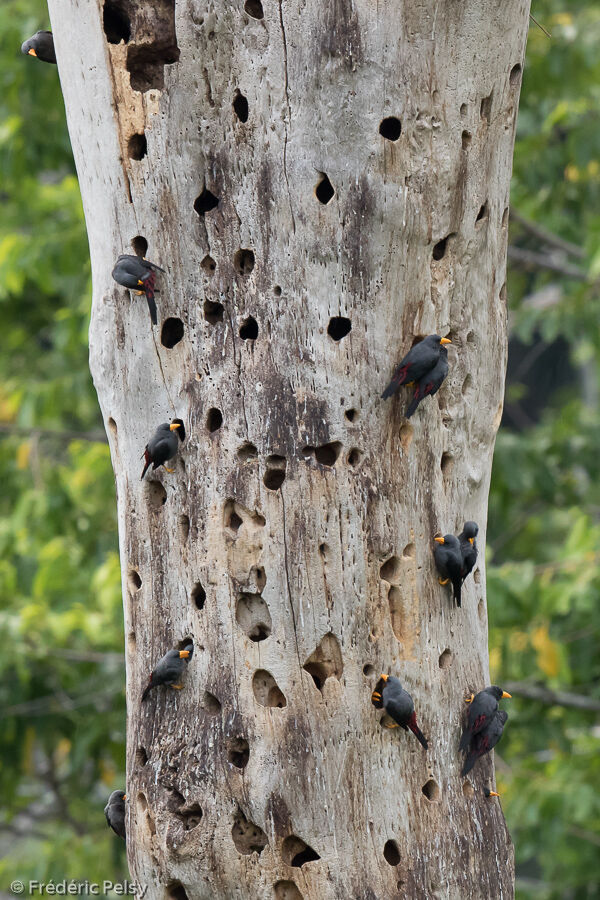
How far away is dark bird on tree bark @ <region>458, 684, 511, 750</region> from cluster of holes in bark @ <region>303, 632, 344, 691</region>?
46 cm

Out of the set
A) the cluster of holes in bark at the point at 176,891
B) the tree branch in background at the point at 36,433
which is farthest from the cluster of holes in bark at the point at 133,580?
the tree branch in background at the point at 36,433

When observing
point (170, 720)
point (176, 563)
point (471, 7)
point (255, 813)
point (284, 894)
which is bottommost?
point (284, 894)

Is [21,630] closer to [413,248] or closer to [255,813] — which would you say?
[255,813]

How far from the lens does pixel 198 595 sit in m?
3.28

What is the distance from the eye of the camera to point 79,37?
3393 millimetres

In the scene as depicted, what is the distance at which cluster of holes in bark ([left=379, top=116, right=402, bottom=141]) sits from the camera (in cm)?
322

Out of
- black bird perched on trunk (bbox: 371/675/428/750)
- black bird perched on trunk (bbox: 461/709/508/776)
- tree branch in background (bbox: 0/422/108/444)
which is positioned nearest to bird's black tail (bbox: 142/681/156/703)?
black bird perched on trunk (bbox: 371/675/428/750)

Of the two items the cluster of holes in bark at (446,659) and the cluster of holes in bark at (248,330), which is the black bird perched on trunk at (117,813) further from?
the cluster of holes in bark at (248,330)

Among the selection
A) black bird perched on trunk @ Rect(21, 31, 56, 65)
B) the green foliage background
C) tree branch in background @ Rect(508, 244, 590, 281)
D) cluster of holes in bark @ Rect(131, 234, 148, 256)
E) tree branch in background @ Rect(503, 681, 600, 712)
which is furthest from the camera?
tree branch in background @ Rect(508, 244, 590, 281)

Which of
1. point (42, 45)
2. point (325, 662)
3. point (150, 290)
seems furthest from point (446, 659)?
point (42, 45)

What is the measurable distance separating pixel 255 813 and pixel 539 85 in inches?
213

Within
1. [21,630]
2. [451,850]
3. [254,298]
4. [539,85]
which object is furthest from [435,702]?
[539,85]

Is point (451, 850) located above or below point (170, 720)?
below

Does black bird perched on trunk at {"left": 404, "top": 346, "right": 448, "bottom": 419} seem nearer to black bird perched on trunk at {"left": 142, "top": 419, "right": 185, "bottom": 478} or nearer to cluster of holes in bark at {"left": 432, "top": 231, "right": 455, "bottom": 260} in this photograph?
cluster of holes in bark at {"left": 432, "top": 231, "right": 455, "bottom": 260}
